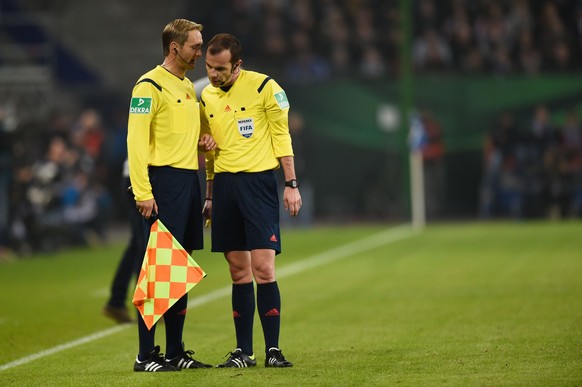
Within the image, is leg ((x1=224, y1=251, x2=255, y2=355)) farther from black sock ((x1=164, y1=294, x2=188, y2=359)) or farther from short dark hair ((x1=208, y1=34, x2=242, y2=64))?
short dark hair ((x1=208, y1=34, x2=242, y2=64))

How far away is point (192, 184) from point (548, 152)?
19.1 m

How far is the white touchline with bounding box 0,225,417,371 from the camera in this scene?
9.71 m

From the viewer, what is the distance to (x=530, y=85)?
2745cm

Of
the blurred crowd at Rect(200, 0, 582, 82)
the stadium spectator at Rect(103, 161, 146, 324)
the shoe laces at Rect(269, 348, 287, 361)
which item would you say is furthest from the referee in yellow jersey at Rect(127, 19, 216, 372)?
the blurred crowd at Rect(200, 0, 582, 82)

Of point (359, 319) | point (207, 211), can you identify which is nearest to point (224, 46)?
point (207, 211)

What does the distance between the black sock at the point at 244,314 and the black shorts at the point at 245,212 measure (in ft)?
0.93

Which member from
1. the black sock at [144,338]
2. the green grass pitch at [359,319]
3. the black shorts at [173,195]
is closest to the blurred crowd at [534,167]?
the green grass pitch at [359,319]

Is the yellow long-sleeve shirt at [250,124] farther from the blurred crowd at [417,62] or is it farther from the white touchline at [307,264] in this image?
the blurred crowd at [417,62]

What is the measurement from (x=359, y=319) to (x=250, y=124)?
11.1 feet

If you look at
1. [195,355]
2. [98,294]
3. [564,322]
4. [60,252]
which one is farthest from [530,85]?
[195,355]

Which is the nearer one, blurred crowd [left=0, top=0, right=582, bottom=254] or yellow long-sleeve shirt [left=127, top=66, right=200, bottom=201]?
yellow long-sleeve shirt [left=127, top=66, right=200, bottom=201]

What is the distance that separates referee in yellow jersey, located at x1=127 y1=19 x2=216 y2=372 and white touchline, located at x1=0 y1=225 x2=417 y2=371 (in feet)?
4.99

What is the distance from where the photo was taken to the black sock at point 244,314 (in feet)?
27.3

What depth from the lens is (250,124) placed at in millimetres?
8250
